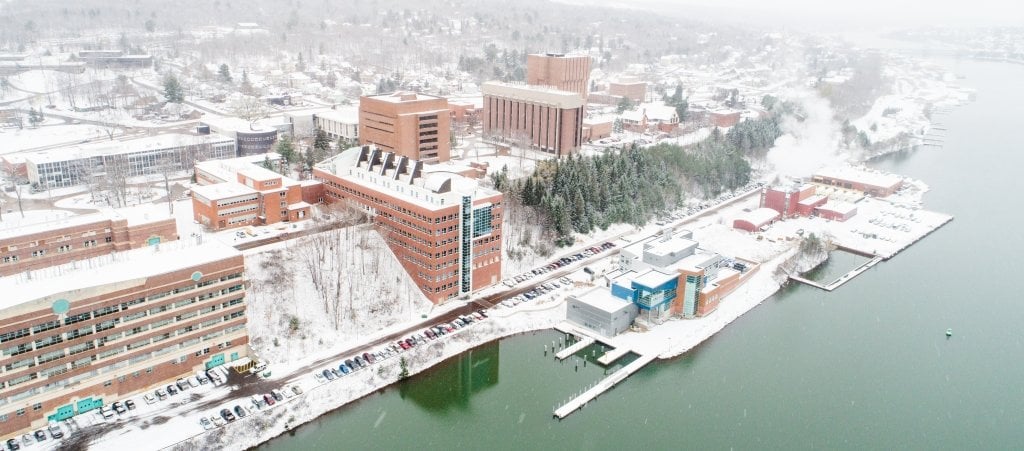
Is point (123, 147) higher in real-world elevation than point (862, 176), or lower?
higher

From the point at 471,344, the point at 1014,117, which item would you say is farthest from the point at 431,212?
the point at 1014,117

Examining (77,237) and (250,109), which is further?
(250,109)

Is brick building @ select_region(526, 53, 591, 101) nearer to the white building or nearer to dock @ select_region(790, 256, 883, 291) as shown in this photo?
the white building

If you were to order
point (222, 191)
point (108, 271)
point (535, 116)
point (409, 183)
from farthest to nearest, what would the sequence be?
point (535, 116)
point (222, 191)
point (409, 183)
point (108, 271)

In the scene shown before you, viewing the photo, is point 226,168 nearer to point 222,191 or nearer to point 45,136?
point 222,191

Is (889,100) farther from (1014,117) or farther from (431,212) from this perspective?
(431,212)

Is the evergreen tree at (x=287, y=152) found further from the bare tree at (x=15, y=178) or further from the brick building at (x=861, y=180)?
the brick building at (x=861, y=180)

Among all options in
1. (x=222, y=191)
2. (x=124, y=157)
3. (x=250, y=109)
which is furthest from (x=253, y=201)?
(x=250, y=109)

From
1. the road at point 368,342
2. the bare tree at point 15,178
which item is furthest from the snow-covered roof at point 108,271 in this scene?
the bare tree at point 15,178
